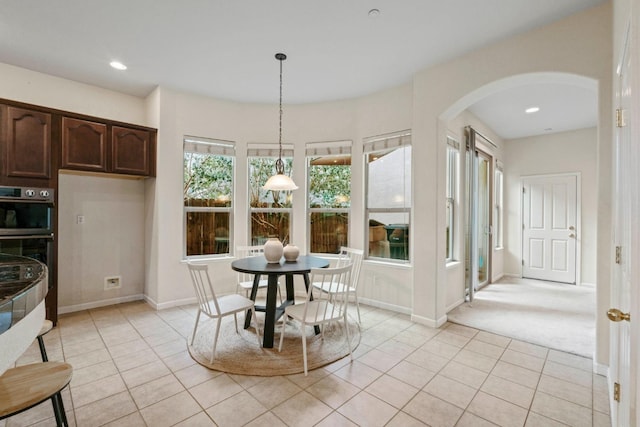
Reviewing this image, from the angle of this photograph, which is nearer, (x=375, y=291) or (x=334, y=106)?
(x=375, y=291)

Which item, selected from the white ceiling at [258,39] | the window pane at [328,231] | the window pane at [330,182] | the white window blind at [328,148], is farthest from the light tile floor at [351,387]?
the white ceiling at [258,39]

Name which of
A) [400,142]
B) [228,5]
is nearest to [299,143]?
[400,142]

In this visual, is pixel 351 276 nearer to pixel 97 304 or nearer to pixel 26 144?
pixel 97 304

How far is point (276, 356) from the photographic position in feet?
8.89

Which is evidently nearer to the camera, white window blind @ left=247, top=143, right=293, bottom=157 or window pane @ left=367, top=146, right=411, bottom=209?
window pane @ left=367, top=146, right=411, bottom=209

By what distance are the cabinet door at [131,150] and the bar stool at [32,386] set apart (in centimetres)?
302

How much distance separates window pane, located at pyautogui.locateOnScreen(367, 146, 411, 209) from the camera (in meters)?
4.00

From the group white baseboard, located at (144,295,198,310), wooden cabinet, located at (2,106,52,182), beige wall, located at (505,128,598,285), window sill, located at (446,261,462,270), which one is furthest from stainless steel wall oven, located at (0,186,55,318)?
beige wall, located at (505,128,598,285)

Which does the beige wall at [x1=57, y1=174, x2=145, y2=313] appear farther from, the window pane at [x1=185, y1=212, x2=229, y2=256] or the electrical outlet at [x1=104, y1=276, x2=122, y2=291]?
the window pane at [x1=185, y1=212, x2=229, y2=256]

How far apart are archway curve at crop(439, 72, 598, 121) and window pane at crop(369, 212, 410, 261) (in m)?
1.42

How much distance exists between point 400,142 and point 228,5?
246 cm

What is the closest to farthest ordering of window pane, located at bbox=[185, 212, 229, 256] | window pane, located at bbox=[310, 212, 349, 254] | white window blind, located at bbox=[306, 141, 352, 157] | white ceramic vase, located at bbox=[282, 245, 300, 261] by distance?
white ceramic vase, located at bbox=[282, 245, 300, 261] → window pane, located at bbox=[185, 212, 229, 256] → white window blind, located at bbox=[306, 141, 352, 157] → window pane, located at bbox=[310, 212, 349, 254]

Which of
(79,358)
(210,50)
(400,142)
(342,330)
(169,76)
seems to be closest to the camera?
(79,358)

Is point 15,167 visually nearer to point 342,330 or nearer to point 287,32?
point 287,32
